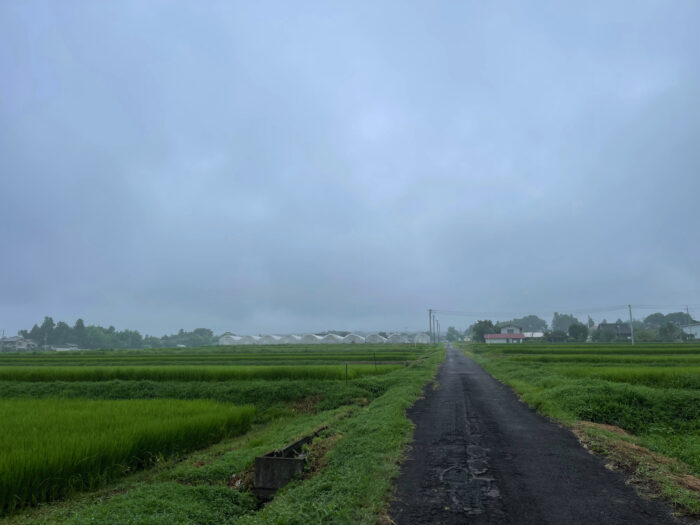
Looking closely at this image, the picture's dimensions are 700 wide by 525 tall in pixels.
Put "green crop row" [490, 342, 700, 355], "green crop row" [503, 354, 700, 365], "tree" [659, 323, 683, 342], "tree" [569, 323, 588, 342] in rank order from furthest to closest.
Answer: "tree" [569, 323, 588, 342] → "tree" [659, 323, 683, 342] → "green crop row" [490, 342, 700, 355] → "green crop row" [503, 354, 700, 365]

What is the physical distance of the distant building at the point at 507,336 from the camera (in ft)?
441

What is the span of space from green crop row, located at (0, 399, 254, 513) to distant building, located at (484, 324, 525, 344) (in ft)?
421

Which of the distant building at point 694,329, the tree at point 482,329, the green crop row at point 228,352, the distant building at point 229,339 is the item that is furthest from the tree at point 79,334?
the distant building at point 694,329

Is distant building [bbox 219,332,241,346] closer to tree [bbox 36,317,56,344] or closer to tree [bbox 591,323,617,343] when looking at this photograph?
tree [bbox 36,317,56,344]

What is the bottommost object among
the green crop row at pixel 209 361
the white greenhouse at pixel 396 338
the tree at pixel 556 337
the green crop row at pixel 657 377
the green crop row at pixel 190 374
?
the white greenhouse at pixel 396 338

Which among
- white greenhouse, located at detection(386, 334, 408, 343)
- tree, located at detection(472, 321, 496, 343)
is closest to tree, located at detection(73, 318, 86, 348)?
white greenhouse, located at detection(386, 334, 408, 343)

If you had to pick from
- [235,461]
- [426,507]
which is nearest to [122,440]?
[235,461]

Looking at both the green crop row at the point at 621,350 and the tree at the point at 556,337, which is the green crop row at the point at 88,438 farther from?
the tree at the point at 556,337

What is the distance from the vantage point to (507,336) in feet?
440

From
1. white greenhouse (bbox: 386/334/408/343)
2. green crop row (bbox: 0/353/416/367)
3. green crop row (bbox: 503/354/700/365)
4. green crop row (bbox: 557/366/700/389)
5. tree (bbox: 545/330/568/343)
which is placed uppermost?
green crop row (bbox: 557/366/700/389)

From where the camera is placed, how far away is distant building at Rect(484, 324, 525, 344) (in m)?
134

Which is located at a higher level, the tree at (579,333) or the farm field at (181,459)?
the farm field at (181,459)

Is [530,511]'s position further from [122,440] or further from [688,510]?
[122,440]

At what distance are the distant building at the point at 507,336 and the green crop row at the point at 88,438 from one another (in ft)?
421
